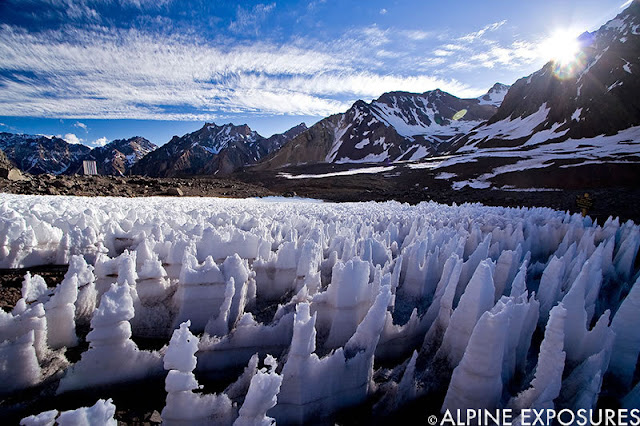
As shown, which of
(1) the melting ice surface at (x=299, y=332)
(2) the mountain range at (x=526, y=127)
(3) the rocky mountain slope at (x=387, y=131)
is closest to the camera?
(1) the melting ice surface at (x=299, y=332)

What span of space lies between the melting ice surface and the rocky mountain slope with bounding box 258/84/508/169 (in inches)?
4352

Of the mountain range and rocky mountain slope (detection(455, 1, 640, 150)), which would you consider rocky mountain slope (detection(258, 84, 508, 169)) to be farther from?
rocky mountain slope (detection(455, 1, 640, 150))

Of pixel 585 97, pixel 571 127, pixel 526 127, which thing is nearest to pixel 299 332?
pixel 571 127

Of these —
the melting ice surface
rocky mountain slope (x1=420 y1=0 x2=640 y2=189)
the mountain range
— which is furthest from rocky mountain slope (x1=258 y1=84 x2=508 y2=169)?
the melting ice surface

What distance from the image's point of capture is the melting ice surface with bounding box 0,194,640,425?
9.26 feet

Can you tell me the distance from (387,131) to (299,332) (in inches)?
5284

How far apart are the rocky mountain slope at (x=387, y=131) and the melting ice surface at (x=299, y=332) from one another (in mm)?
110533

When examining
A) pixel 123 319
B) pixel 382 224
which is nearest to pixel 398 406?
pixel 123 319

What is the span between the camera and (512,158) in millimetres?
53281

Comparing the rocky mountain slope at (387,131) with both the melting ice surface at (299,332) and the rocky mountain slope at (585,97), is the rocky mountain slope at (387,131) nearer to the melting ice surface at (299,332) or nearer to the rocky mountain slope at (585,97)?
the rocky mountain slope at (585,97)

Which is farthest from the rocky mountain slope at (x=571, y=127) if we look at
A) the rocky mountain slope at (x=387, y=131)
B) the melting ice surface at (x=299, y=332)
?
the melting ice surface at (x=299, y=332)

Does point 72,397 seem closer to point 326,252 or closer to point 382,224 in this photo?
point 326,252

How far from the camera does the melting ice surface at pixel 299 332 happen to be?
2.82m

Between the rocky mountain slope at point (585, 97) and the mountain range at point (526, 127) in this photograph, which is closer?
the mountain range at point (526, 127)
